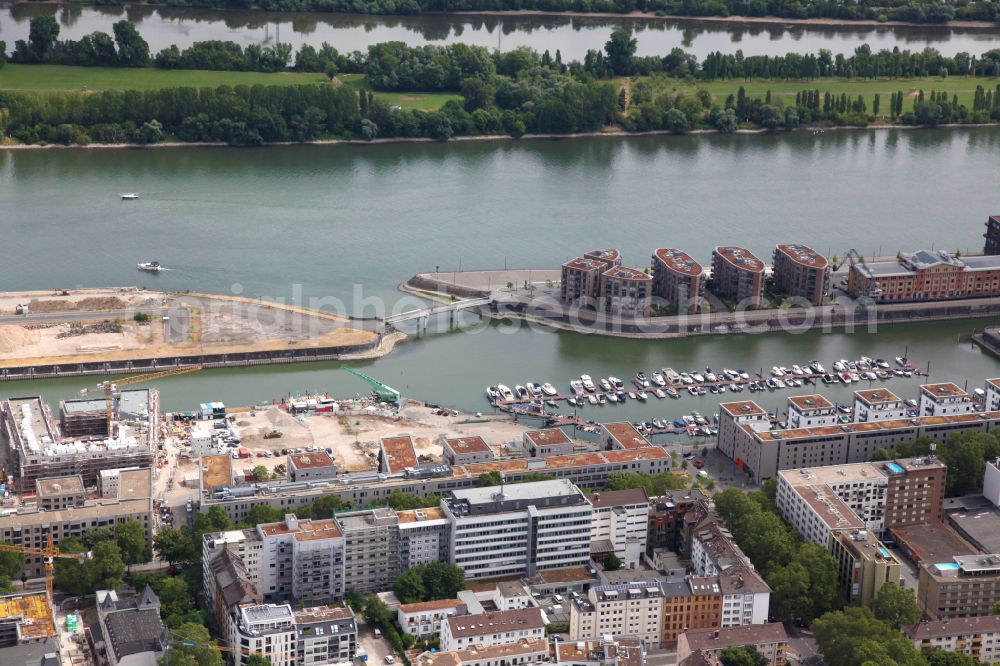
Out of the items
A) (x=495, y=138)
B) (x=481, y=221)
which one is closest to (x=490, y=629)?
(x=481, y=221)

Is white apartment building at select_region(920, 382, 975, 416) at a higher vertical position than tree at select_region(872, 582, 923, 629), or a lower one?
higher

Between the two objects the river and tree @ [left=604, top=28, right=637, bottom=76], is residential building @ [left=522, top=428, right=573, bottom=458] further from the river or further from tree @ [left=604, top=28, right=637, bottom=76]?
the river

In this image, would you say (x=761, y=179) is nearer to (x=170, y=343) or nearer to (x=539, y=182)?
(x=539, y=182)

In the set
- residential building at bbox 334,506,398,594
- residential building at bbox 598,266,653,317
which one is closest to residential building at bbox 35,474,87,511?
residential building at bbox 334,506,398,594

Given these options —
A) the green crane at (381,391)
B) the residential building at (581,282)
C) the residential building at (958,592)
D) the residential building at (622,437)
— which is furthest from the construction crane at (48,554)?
the residential building at (581,282)

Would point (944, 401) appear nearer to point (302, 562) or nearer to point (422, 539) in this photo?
point (422, 539)
